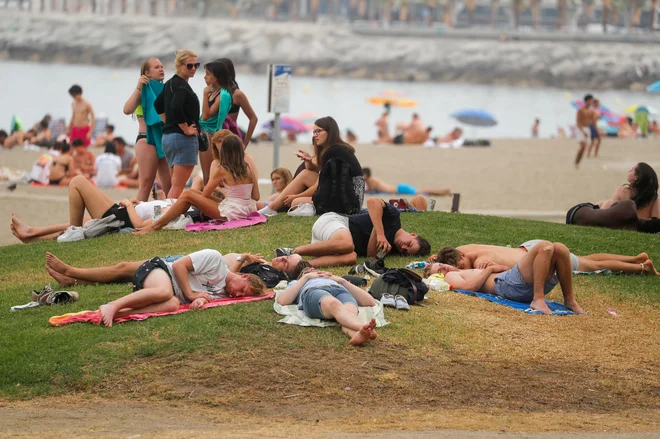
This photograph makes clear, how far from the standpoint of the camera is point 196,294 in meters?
7.66

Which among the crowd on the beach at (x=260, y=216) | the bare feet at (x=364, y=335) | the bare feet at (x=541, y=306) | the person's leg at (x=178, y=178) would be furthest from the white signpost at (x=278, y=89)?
the bare feet at (x=364, y=335)

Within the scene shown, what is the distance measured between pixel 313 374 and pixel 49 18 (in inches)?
5233

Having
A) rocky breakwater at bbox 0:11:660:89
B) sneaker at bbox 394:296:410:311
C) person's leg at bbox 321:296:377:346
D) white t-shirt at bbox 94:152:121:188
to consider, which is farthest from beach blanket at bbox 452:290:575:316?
rocky breakwater at bbox 0:11:660:89

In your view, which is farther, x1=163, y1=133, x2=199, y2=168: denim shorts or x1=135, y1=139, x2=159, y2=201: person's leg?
x1=135, y1=139, x2=159, y2=201: person's leg

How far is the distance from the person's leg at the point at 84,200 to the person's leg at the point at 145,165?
2.69 ft

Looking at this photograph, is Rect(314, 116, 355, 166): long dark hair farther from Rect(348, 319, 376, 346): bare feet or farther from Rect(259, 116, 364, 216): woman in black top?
Rect(348, 319, 376, 346): bare feet

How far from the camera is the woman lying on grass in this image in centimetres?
1038

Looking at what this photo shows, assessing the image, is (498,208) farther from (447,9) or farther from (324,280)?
(447,9)

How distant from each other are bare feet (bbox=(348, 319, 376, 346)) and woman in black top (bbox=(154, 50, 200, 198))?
16.2 ft

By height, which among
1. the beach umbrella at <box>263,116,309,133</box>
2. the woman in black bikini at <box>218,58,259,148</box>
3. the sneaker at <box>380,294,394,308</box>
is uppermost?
the woman in black bikini at <box>218,58,259,148</box>

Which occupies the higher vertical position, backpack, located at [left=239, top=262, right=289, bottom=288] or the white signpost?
the white signpost

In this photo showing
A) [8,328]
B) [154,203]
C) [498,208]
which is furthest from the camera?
[498,208]

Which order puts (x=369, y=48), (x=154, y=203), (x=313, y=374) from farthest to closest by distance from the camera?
(x=369, y=48)
(x=154, y=203)
(x=313, y=374)

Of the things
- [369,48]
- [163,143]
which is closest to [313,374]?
[163,143]
